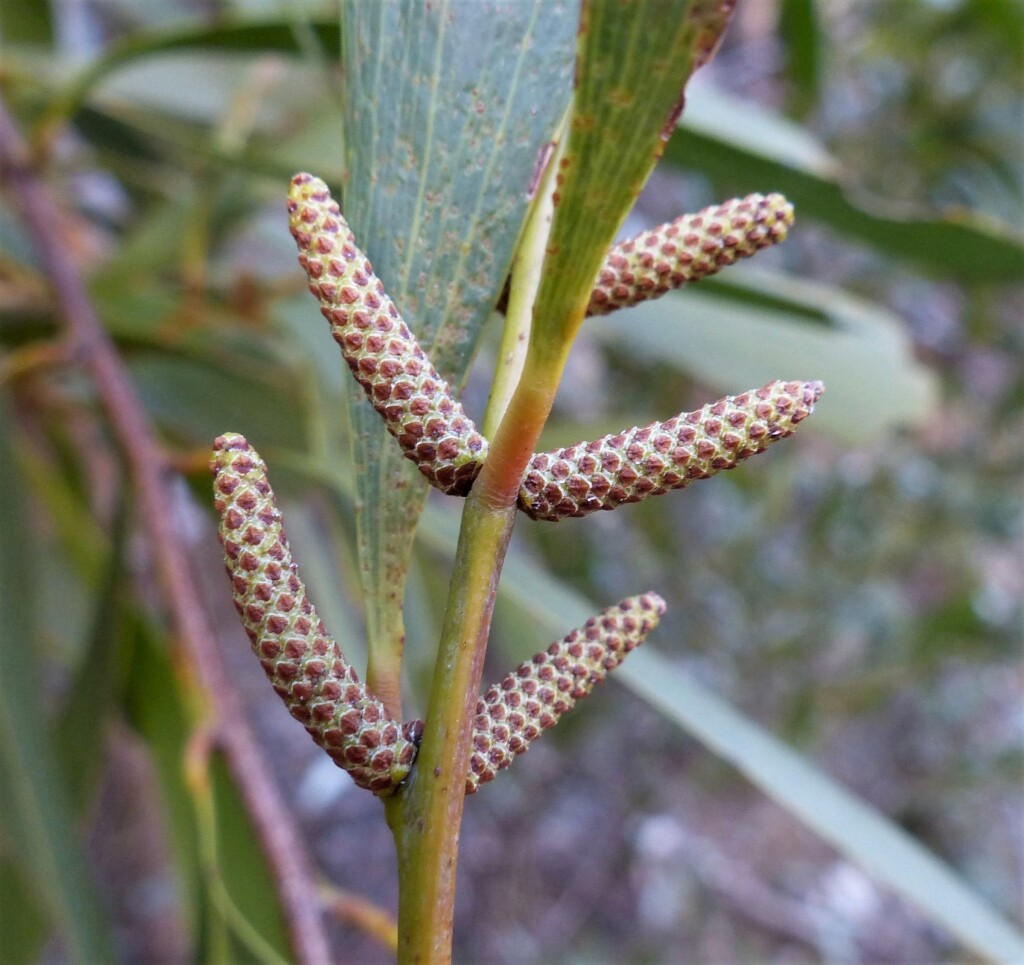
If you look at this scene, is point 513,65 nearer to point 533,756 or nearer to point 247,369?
point 247,369

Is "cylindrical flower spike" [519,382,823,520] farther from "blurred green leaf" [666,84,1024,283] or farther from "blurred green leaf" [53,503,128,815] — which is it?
"blurred green leaf" [53,503,128,815]

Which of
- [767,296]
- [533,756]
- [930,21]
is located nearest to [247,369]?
[767,296]

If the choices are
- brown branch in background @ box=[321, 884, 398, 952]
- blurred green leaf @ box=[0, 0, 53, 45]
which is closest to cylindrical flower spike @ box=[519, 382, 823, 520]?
brown branch in background @ box=[321, 884, 398, 952]

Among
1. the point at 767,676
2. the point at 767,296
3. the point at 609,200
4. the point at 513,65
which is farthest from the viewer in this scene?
the point at 767,676

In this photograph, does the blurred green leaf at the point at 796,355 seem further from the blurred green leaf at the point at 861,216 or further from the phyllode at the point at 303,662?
the phyllode at the point at 303,662

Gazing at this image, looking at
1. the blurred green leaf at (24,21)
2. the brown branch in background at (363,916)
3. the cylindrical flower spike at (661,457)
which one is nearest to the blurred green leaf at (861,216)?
the cylindrical flower spike at (661,457)

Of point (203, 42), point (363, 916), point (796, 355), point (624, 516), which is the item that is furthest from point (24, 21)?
point (624, 516)

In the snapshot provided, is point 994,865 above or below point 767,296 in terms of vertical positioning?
below
